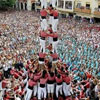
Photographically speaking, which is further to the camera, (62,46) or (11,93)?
(62,46)

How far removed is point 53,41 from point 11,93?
4592 millimetres

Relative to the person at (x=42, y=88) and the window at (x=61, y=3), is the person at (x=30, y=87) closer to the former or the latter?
the person at (x=42, y=88)

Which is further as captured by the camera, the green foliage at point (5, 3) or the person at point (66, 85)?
the green foliage at point (5, 3)

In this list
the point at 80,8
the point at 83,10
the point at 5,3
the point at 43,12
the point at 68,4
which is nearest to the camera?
the point at 43,12

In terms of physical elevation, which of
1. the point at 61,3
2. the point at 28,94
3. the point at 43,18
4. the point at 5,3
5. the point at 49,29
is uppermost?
the point at 43,18

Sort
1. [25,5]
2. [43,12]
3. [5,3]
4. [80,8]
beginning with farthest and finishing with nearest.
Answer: [25,5], [5,3], [80,8], [43,12]

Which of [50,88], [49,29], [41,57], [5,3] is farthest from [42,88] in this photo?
[5,3]

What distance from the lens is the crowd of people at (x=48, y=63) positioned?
9.04 m

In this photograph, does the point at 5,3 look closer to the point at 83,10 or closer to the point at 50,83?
the point at 83,10

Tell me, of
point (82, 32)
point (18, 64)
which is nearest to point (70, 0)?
point (82, 32)

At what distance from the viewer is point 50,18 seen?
9000 mm

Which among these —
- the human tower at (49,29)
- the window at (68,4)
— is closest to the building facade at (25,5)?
the window at (68,4)

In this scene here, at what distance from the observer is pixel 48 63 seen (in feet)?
30.6

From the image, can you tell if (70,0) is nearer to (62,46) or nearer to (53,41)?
(62,46)
